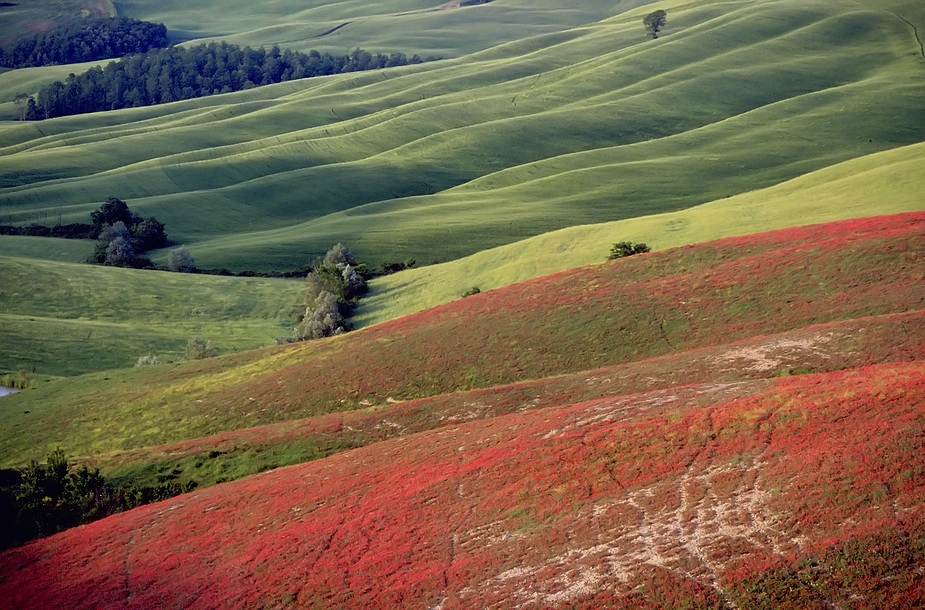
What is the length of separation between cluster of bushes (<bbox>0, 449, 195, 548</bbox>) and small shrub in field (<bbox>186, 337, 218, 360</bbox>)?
2440cm

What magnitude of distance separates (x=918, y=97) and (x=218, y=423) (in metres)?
120

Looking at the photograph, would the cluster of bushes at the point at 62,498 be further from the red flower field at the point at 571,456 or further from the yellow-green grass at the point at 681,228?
the yellow-green grass at the point at 681,228

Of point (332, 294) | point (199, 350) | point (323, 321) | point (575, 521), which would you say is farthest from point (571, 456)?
point (332, 294)

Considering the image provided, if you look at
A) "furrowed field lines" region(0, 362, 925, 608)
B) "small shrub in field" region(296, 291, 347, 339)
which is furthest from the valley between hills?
"small shrub in field" region(296, 291, 347, 339)

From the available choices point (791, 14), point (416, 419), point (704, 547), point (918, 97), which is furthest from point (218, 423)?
point (791, 14)

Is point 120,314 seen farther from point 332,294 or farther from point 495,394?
point 495,394

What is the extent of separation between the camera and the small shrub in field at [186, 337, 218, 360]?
65750 mm

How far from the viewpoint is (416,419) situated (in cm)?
4094

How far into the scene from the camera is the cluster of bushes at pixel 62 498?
38.2 metres

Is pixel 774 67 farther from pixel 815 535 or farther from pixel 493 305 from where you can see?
pixel 815 535

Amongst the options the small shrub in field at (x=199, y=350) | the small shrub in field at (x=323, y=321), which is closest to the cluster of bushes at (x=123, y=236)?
the small shrub in field at (x=199, y=350)

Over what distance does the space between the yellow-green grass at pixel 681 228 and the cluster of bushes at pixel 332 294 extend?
1496 millimetres

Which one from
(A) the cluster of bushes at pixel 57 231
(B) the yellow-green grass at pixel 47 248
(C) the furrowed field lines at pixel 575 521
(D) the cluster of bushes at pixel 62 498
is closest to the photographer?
(C) the furrowed field lines at pixel 575 521

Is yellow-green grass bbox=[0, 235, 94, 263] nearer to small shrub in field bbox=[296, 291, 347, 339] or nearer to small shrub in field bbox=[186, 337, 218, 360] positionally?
small shrub in field bbox=[186, 337, 218, 360]
